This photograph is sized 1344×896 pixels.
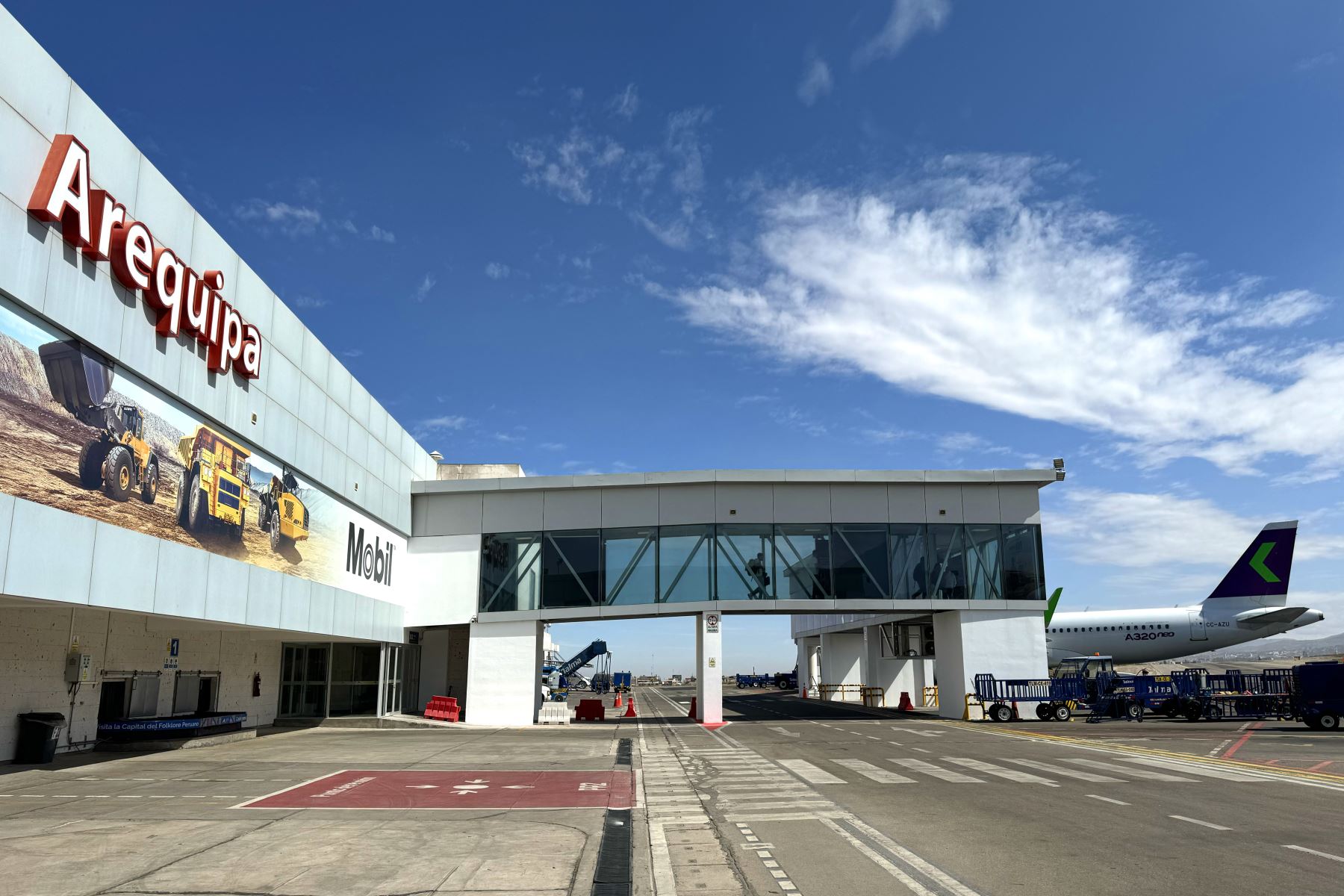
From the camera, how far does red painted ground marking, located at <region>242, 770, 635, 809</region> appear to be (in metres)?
14.7

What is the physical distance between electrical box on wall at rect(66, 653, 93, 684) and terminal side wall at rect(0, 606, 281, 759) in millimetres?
118

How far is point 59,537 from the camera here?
16.1m

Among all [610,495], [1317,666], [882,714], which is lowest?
[882,714]

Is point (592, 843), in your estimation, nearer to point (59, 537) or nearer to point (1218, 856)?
point (1218, 856)

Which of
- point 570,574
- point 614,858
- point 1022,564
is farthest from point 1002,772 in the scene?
point 570,574

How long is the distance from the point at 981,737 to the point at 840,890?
21.2m

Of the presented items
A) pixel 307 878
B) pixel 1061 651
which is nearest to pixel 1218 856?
pixel 307 878

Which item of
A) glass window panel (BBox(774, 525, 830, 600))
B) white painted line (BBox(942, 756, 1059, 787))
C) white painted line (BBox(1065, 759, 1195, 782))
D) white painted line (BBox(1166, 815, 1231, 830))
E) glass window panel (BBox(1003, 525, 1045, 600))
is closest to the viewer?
white painted line (BBox(1166, 815, 1231, 830))

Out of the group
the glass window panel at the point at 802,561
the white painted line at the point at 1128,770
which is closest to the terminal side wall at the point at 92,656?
the glass window panel at the point at 802,561

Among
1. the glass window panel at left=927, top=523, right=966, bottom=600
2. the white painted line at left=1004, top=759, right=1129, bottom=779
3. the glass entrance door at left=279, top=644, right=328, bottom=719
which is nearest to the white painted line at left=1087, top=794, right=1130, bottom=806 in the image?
the white painted line at left=1004, top=759, right=1129, bottom=779

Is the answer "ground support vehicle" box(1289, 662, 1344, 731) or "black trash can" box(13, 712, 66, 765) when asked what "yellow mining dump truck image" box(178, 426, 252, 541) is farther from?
"ground support vehicle" box(1289, 662, 1344, 731)

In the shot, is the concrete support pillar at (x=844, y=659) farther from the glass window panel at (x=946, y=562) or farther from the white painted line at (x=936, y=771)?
the white painted line at (x=936, y=771)

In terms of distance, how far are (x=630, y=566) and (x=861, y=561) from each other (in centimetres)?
995

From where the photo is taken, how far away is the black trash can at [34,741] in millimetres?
19547
